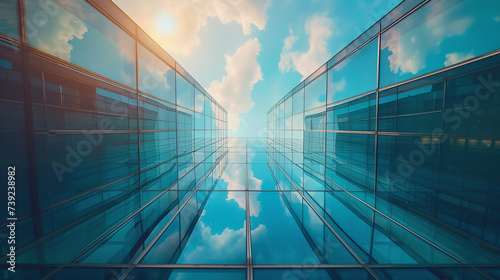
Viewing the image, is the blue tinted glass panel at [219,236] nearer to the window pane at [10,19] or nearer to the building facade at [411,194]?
the building facade at [411,194]

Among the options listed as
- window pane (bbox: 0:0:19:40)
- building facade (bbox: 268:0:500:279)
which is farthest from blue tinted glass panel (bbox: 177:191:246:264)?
window pane (bbox: 0:0:19:40)

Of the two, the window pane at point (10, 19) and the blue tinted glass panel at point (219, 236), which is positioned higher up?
Result: the window pane at point (10, 19)

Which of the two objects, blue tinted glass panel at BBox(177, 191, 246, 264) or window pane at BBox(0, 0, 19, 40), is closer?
blue tinted glass panel at BBox(177, 191, 246, 264)

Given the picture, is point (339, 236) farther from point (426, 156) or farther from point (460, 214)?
point (426, 156)

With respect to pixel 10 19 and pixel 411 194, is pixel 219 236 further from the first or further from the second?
pixel 411 194

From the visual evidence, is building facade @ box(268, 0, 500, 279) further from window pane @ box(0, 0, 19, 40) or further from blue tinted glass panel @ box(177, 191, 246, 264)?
window pane @ box(0, 0, 19, 40)

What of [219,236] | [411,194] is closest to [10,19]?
[219,236]

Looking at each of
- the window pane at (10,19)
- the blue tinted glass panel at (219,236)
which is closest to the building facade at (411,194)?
the blue tinted glass panel at (219,236)

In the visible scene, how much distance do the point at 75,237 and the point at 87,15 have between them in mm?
7519

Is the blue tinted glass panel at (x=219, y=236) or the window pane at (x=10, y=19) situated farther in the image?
the window pane at (x=10, y=19)

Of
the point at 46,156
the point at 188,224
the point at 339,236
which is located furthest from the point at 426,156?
the point at 46,156

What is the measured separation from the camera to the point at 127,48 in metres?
7.84

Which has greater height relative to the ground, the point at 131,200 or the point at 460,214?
the point at 131,200

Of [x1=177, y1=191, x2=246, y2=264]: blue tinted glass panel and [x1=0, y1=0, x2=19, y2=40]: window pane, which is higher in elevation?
[x1=0, y1=0, x2=19, y2=40]: window pane
